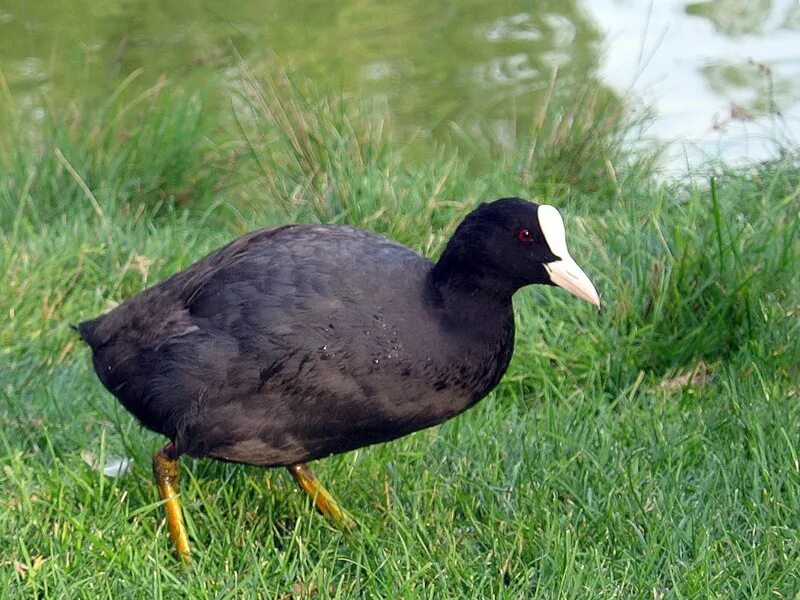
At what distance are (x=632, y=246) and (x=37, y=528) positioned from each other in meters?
2.14

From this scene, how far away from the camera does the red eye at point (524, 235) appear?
9.68ft

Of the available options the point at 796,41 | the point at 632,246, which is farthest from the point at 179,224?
the point at 796,41

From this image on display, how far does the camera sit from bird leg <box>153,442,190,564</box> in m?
3.06

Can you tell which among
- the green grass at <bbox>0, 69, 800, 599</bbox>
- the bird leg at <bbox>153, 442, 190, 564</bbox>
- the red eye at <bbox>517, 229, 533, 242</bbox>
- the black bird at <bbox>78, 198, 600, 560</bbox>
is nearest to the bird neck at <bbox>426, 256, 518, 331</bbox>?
the black bird at <bbox>78, 198, 600, 560</bbox>

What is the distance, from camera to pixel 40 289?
438cm

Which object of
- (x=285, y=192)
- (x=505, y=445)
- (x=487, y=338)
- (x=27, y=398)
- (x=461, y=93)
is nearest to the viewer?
(x=487, y=338)

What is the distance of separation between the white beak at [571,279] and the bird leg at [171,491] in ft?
3.30

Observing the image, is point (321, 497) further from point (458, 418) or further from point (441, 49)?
point (441, 49)

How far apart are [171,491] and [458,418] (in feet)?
3.05

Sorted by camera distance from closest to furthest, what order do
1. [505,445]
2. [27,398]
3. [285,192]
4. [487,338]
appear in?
[487,338] → [505,445] → [27,398] → [285,192]

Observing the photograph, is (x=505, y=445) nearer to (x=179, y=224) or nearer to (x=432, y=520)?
(x=432, y=520)

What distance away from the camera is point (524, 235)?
2.95 m

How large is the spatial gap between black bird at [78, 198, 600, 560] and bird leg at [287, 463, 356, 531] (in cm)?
23

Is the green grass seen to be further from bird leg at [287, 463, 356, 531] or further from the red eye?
the red eye
